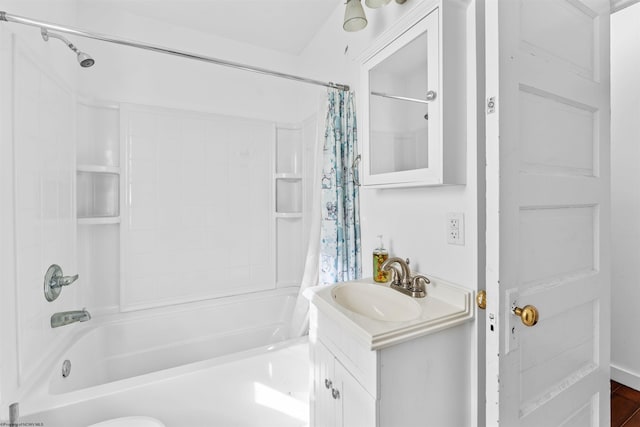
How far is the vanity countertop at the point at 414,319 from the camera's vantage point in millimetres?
830

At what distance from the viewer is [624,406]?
168 cm

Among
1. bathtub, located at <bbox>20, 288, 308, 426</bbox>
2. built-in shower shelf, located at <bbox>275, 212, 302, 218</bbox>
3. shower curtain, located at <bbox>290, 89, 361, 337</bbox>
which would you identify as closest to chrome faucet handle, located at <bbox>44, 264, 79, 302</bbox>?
bathtub, located at <bbox>20, 288, 308, 426</bbox>

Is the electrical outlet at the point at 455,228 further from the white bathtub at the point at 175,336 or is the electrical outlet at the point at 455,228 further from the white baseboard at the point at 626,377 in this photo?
the white baseboard at the point at 626,377

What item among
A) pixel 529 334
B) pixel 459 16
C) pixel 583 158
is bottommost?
pixel 529 334

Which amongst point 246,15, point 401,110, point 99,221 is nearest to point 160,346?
point 99,221

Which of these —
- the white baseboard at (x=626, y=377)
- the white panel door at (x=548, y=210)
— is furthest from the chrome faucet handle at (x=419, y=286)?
the white baseboard at (x=626, y=377)

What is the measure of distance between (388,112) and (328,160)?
1.56 feet

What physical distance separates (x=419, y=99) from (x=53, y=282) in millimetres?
1934

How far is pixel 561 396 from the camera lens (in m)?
0.93

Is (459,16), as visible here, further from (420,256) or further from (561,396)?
(561,396)

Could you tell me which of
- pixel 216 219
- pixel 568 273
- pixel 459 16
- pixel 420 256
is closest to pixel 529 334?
pixel 568 273

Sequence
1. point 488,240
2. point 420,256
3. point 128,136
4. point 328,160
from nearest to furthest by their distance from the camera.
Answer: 1. point 488,240
2. point 420,256
3. point 328,160
4. point 128,136

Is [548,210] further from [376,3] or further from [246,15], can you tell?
[246,15]

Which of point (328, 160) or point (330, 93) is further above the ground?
point (330, 93)
